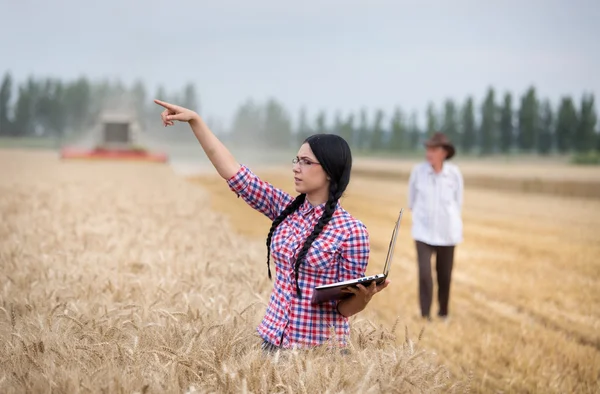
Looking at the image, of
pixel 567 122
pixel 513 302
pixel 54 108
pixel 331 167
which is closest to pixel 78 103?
pixel 54 108

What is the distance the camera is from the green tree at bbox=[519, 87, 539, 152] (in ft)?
289

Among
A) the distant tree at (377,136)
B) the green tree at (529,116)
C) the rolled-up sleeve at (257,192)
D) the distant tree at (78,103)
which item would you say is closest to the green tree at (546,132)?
the green tree at (529,116)

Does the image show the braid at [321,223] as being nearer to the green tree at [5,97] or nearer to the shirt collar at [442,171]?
the shirt collar at [442,171]

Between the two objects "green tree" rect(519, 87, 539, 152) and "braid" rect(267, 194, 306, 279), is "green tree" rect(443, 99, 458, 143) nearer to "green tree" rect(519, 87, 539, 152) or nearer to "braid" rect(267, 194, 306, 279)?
"green tree" rect(519, 87, 539, 152)

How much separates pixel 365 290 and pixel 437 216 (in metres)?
5.64

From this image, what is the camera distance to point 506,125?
9069cm

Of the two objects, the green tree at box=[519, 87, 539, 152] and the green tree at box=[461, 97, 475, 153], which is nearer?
the green tree at box=[519, 87, 539, 152]

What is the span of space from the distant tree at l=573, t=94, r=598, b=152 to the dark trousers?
7595 cm

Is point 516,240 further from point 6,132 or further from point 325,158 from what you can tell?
point 6,132

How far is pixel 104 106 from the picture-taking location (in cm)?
10888

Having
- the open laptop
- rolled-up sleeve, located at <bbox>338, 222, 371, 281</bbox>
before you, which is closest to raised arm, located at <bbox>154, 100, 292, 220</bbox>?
rolled-up sleeve, located at <bbox>338, 222, 371, 281</bbox>

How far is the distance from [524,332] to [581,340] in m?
0.62

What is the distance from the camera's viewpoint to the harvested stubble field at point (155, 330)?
288cm

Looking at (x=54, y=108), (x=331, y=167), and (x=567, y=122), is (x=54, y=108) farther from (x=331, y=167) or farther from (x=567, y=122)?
(x=331, y=167)
